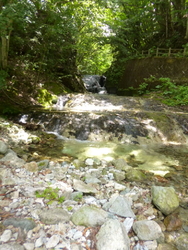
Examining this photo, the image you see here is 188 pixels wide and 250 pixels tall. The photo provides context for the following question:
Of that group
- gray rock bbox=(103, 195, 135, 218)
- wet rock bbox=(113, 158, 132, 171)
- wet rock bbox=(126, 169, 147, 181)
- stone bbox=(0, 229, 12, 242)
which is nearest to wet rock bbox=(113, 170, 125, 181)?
wet rock bbox=(126, 169, 147, 181)

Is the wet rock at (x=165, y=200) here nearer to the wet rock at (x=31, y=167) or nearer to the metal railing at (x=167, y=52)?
the wet rock at (x=31, y=167)

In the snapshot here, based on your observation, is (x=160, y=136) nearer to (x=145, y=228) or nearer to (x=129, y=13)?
(x=145, y=228)

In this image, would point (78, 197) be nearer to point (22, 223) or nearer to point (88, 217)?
point (88, 217)

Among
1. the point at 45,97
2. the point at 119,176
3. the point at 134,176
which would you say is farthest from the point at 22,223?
the point at 45,97

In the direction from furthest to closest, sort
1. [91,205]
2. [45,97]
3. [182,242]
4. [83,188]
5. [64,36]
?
[64,36] < [45,97] < [83,188] < [91,205] < [182,242]

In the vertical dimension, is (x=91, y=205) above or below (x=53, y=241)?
below

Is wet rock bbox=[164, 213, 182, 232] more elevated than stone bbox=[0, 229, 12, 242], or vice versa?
stone bbox=[0, 229, 12, 242]

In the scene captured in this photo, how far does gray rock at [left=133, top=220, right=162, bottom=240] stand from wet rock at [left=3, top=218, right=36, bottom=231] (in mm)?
1095

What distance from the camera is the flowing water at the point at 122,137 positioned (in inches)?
188

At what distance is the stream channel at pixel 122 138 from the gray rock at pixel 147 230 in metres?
1.99

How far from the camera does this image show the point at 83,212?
1.99 m

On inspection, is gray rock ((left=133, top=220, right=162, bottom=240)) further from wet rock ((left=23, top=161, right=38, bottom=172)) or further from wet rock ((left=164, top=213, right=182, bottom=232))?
wet rock ((left=23, top=161, right=38, bottom=172))

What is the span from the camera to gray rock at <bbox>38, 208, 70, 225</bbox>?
1863 mm

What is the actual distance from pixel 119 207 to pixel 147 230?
40cm
